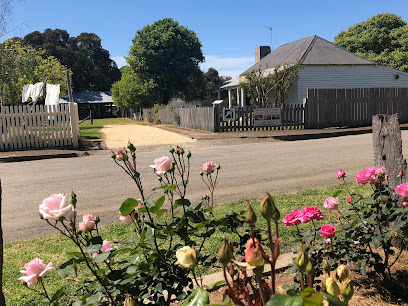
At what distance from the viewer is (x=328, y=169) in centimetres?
802

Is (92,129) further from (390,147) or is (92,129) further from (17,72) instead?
(390,147)

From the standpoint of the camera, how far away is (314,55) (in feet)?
83.9

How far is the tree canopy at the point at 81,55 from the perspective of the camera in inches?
2830

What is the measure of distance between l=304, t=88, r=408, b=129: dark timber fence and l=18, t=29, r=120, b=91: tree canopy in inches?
2414

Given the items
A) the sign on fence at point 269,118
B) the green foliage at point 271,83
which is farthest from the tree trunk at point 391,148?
the green foliage at point 271,83

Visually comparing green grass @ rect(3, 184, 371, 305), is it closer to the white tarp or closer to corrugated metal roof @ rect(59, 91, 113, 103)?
the white tarp

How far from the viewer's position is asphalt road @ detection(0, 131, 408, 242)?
567cm

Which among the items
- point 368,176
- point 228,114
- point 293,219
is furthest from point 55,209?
point 228,114

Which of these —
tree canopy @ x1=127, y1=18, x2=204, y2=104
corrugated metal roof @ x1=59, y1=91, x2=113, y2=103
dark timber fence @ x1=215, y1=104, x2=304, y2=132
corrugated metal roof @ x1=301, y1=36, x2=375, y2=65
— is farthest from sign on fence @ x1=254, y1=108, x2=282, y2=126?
corrugated metal roof @ x1=59, y1=91, x2=113, y2=103

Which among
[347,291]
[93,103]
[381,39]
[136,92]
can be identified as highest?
[381,39]

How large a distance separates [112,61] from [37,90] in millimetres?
64133

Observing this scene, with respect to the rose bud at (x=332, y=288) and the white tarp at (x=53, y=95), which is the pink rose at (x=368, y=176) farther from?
the white tarp at (x=53, y=95)

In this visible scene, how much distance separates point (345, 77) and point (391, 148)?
79.6ft

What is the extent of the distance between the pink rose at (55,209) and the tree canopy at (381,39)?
38582mm
